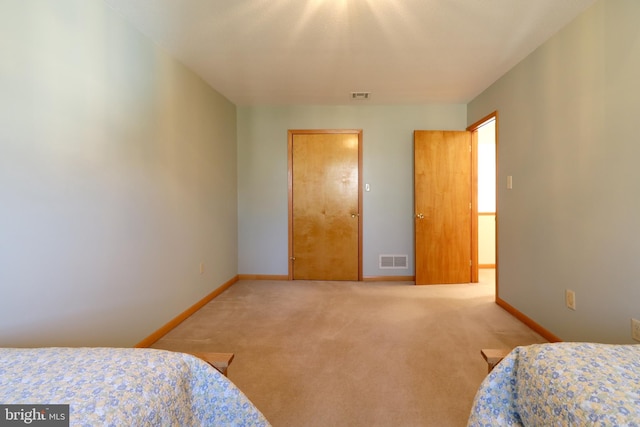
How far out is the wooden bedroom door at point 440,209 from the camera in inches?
Answer: 153

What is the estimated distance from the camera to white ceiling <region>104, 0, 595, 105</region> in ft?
6.40

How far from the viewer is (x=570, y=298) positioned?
2141 mm

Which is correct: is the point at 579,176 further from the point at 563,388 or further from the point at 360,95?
the point at 360,95

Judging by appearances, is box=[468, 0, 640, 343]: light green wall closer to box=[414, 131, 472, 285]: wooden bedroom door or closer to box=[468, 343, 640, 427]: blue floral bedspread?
box=[414, 131, 472, 285]: wooden bedroom door

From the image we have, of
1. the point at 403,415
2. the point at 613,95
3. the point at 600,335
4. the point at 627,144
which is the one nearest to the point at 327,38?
the point at 613,95

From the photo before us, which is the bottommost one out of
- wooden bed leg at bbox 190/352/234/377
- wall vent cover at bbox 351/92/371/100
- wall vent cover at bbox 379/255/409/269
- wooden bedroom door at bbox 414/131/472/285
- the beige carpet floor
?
the beige carpet floor

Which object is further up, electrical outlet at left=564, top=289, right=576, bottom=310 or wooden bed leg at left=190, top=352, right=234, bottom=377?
wooden bed leg at left=190, top=352, right=234, bottom=377

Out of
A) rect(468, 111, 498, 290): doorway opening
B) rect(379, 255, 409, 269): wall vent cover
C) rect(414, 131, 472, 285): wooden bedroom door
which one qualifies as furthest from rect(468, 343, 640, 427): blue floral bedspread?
rect(468, 111, 498, 290): doorway opening

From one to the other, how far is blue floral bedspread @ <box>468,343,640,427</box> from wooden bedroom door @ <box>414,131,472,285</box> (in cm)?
290

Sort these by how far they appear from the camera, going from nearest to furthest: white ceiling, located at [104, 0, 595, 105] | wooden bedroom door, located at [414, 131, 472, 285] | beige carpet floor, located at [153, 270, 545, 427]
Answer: beige carpet floor, located at [153, 270, 545, 427] → white ceiling, located at [104, 0, 595, 105] → wooden bedroom door, located at [414, 131, 472, 285]

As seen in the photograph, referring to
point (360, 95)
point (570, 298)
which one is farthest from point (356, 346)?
point (360, 95)

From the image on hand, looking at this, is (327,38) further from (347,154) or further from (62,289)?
(62,289)

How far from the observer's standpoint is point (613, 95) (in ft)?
5.89

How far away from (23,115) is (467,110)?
4223mm
